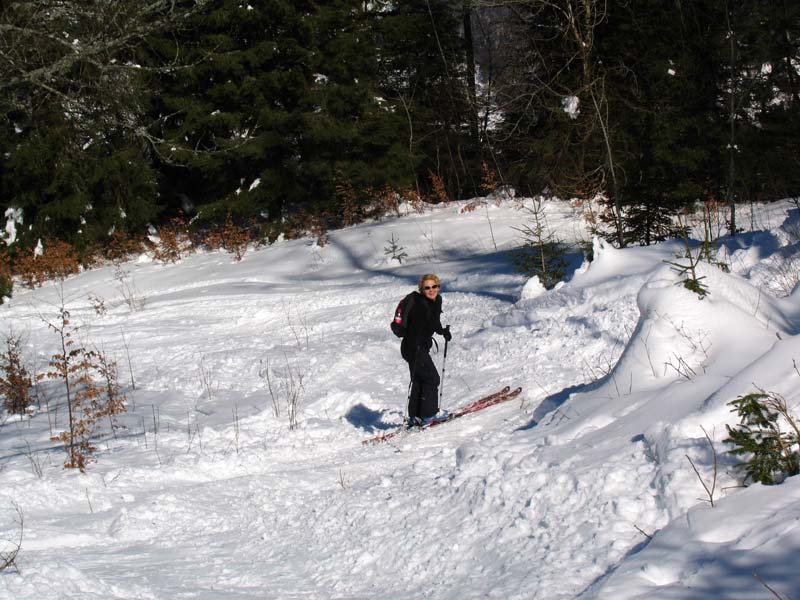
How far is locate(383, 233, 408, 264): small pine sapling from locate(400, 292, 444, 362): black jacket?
29.3ft

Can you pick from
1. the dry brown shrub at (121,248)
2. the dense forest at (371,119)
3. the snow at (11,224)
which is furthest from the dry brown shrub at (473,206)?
the snow at (11,224)

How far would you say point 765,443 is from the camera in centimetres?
390

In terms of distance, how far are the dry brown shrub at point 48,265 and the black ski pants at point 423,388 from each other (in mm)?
14399

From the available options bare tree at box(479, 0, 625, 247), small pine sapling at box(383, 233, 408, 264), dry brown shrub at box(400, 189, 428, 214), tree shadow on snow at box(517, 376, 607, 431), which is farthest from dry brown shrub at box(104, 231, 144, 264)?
tree shadow on snow at box(517, 376, 607, 431)

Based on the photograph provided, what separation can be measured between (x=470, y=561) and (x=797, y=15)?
17.1 m

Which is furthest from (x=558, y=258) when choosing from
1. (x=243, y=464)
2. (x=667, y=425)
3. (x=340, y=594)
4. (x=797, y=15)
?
(x=797, y=15)

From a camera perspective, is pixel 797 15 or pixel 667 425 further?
pixel 797 15

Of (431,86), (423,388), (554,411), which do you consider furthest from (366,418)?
(431,86)

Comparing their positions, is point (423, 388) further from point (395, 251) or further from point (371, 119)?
point (371, 119)

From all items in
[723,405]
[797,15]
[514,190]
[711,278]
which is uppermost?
[797,15]

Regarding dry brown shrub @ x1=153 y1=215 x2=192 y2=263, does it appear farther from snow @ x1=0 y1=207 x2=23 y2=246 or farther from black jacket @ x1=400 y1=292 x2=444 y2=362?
black jacket @ x1=400 y1=292 x2=444 y2=362

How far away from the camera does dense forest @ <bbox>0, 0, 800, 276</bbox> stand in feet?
57.5

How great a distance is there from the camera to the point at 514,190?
22.3m

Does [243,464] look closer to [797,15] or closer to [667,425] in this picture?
[667,425]
